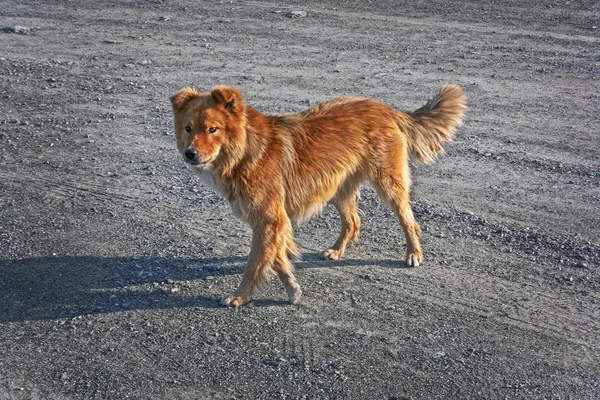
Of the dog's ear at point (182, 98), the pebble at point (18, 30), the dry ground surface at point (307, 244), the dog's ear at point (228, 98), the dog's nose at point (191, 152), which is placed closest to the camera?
the dry ground surface at point (307, 244)

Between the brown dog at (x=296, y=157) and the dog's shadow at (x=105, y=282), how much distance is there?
0.44 m

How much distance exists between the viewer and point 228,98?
643 cm

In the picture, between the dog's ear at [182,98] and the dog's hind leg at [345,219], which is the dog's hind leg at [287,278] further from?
the dog's ear at [182,98]

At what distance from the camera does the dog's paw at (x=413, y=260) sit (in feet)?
23.4

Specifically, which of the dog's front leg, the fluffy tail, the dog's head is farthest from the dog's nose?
the fluffy tail

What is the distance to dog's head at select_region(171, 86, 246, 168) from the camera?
6.30 metres

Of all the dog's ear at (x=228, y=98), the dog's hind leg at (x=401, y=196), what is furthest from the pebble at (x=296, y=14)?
the dog's ear at (x=228, y=98)

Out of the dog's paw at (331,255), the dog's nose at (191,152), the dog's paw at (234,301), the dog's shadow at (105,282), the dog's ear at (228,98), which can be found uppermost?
the dog's ear at (228,98)

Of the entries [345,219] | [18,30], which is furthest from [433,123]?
[18,30]

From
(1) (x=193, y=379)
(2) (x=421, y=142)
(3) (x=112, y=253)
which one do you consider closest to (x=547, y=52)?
(2) (x=421, y=142)

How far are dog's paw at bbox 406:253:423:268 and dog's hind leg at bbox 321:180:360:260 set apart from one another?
605 millimetres

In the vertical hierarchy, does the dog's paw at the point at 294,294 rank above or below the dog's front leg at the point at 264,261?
below

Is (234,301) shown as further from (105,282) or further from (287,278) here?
(105,282)

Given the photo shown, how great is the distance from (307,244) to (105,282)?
189 cm
